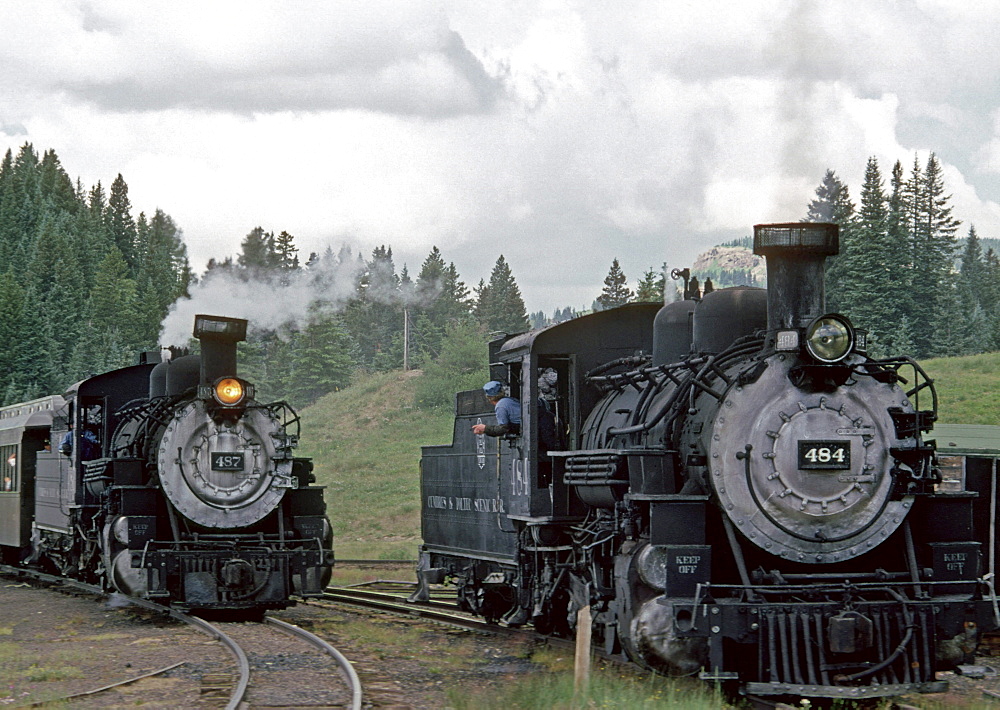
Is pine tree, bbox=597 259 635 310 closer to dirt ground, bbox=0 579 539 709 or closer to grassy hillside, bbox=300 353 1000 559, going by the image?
grassy hillside, bbox=300 353 1000 559

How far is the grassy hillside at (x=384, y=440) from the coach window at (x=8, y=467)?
20.4ft

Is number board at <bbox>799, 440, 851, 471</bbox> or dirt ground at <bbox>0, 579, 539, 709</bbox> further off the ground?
number board at <bbox>799, 440, 851, 471</bbox>

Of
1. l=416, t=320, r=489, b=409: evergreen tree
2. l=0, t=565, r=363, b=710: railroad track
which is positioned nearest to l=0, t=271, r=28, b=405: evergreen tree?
l=416, t=320, r=489, b=409: evergreen tree

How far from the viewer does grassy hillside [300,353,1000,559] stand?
3478 centimetres

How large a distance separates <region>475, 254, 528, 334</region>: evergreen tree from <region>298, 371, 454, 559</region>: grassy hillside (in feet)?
43.2

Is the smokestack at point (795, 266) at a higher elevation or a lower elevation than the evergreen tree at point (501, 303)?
lower

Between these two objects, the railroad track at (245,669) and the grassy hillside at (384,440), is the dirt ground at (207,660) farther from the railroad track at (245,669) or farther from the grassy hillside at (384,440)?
the grassy hillside at (384,440)

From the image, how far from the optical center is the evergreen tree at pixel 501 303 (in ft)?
264

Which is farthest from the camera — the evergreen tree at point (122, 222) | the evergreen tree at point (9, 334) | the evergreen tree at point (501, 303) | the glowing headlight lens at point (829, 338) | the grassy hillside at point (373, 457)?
→ the evergreen tree at point (122, 222)

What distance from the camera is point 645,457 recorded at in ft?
29.6

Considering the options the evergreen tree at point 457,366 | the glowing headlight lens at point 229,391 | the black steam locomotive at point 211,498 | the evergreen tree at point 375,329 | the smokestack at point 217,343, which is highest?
the evergreen tree at point 375,329

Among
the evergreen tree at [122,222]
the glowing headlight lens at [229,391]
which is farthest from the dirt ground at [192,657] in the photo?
the evergreen tree at [122,222]

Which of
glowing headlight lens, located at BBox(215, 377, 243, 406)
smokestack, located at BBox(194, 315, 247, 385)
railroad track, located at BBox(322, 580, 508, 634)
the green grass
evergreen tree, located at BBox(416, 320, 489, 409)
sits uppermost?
evergreen tree, located at BBox(416, 320, 489, 409)

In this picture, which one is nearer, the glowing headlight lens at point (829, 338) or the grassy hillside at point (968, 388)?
the glowing headlight lens at point (829, 338)
